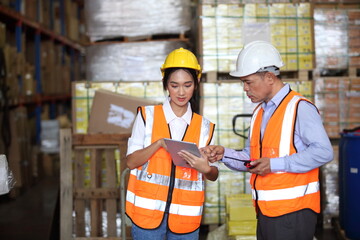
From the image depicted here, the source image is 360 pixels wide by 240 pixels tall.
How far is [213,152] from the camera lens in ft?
8.77

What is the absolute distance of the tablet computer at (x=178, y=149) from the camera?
7.95 ft

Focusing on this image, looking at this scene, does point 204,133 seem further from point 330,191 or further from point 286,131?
point 330,191

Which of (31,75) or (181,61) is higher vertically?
(31,75)

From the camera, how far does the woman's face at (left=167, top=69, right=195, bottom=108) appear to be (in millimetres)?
2691

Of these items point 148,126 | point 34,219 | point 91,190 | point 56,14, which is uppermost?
point 56,14

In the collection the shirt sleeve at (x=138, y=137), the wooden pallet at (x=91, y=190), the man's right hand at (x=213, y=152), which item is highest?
the shirt sleeve at (x=138, y=137)

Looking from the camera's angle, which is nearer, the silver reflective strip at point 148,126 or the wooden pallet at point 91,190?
the silver reflective strip at point 148,126

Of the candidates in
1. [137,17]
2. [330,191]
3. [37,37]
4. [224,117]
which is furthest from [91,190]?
[37,37]

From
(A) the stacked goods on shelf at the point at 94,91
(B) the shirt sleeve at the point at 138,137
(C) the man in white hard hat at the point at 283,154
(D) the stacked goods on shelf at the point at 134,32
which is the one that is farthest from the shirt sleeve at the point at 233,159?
(D) the stacked goods on shelf at the point at 134,32

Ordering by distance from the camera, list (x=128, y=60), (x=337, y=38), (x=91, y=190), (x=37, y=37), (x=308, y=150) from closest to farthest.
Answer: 1. (x=308, y=150)
2. (x=91, y=190)
3. (x=337, y=38)
4. (x=128, y=60)
5. (x=37, y=37)

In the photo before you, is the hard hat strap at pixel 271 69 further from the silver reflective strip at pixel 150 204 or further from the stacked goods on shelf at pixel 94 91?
the stacked goods on shelf at pixel 94 91

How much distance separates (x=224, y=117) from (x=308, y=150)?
2885mm

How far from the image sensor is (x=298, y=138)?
2508mm

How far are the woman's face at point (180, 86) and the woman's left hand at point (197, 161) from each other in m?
0.35
